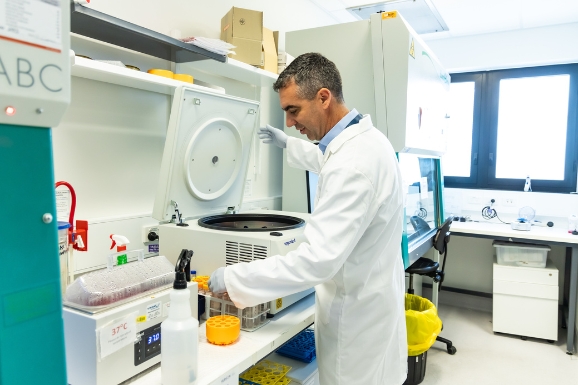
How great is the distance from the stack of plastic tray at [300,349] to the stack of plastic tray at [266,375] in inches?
4.0

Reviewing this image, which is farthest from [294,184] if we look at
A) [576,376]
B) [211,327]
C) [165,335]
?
[576,376]

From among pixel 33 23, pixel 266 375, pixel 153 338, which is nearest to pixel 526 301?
pixel 266 375

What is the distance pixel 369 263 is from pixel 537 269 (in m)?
2.70

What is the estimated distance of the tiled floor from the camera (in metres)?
2.73

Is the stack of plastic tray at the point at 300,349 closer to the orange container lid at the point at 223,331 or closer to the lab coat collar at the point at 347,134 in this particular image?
the orange container lid at the point at 223,331

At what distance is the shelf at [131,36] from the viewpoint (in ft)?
4.36

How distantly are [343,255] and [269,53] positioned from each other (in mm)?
1483

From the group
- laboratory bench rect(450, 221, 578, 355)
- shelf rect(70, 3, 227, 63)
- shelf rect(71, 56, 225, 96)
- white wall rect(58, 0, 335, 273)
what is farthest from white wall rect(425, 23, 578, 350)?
shelf rect(71, 56, 225, 96)

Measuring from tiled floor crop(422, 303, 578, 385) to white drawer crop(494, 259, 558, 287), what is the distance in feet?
1.64

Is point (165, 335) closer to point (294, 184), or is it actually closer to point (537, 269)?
point (294, 184)

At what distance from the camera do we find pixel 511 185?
13.5ft

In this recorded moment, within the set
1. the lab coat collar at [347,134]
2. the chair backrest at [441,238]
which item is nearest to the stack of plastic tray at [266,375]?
the lab coat collar at [347,134]

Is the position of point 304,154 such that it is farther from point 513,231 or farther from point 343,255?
point 513,231

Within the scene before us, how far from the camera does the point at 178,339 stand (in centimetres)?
91
